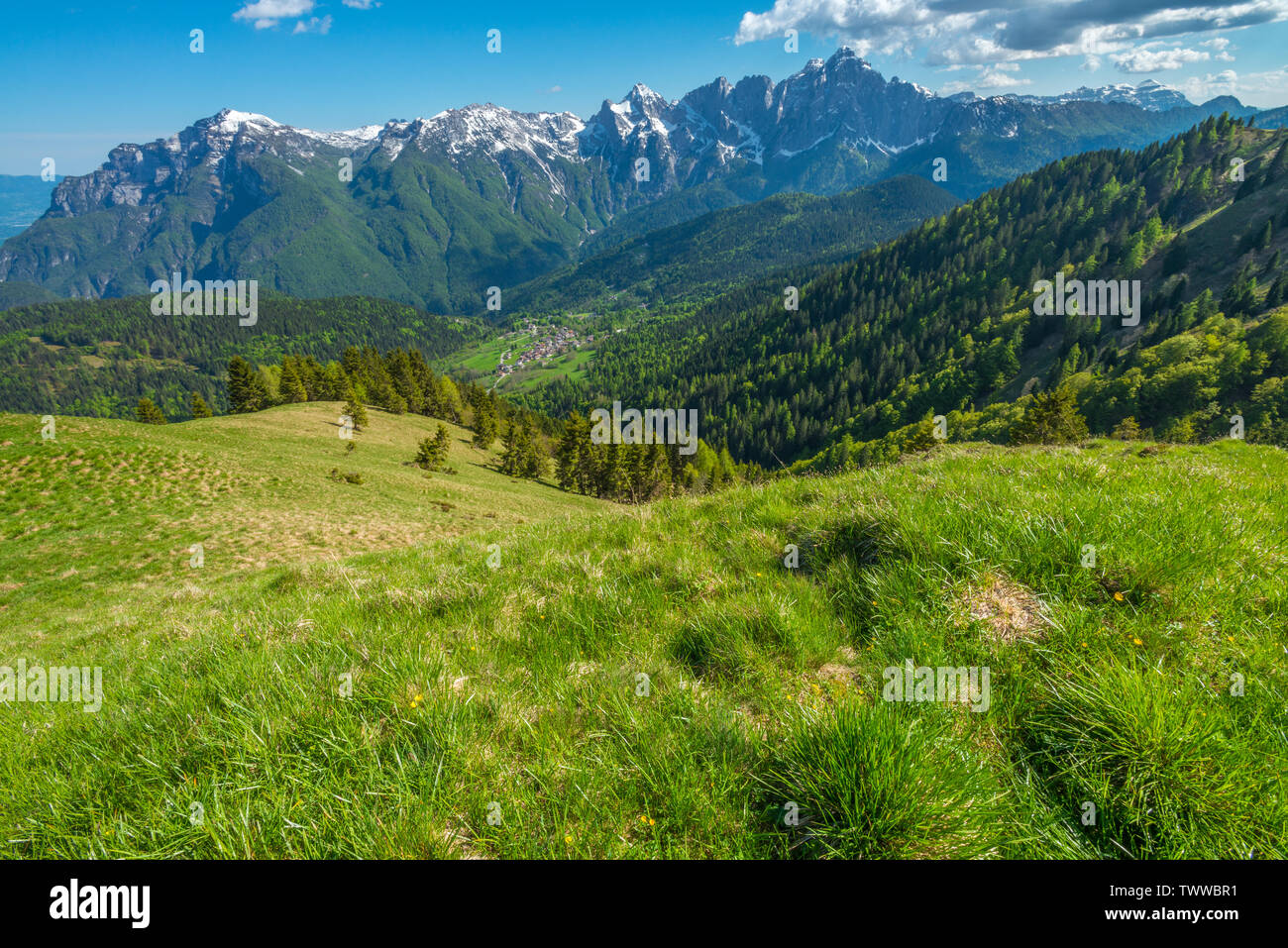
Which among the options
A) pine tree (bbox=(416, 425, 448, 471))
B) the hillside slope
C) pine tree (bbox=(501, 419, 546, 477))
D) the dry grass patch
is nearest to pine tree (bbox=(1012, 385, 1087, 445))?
the hillside slope

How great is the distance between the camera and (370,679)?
322 cm

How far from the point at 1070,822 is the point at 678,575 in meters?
3.30

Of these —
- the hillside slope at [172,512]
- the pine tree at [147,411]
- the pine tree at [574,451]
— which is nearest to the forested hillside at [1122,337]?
the pine tree at [574,451]

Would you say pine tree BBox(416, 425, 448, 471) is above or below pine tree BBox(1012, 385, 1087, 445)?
below

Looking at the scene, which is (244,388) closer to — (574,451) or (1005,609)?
(574,451)
